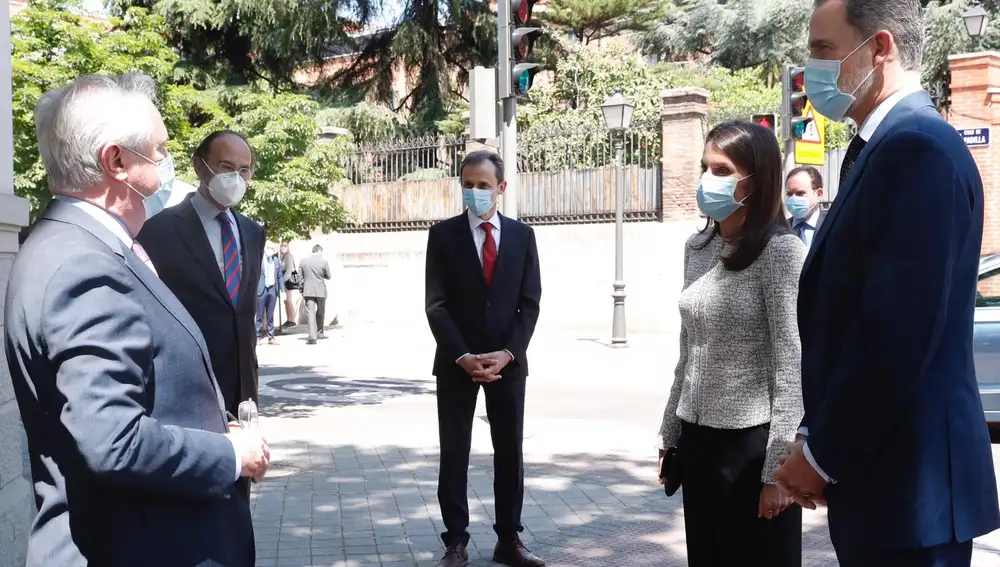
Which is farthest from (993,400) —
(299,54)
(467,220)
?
(299,54)

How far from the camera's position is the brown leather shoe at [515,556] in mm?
5457

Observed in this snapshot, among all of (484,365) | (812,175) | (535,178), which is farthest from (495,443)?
(535,178)

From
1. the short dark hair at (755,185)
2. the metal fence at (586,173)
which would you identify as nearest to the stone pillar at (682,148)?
the metal fence at (586,173)

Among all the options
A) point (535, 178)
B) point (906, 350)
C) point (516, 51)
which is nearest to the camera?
point (906, 350)

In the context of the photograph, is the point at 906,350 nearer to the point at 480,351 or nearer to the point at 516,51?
the point at 480,351

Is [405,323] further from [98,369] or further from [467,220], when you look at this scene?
[98,369]

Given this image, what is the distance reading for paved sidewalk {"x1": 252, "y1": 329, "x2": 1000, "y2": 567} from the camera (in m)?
5.85

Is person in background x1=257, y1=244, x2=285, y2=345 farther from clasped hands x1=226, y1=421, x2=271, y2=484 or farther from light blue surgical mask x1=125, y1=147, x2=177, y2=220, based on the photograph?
clasped hands x1=226, y1=421, x2=271, y2=484

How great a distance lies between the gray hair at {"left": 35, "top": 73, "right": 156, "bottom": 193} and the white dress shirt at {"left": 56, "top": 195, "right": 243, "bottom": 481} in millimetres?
33

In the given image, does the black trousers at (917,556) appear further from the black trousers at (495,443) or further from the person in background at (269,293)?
the person in background at (269,293)

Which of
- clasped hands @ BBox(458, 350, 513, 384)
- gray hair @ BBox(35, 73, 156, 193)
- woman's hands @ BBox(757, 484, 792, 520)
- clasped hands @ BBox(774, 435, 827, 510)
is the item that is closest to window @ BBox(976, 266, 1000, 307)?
clasped hands @ BBox(458, 350, 513, 384)

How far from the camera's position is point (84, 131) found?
2.45 m

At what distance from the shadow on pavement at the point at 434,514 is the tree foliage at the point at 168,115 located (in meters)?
6.60

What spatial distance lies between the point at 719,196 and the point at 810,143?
11408 millimetres
